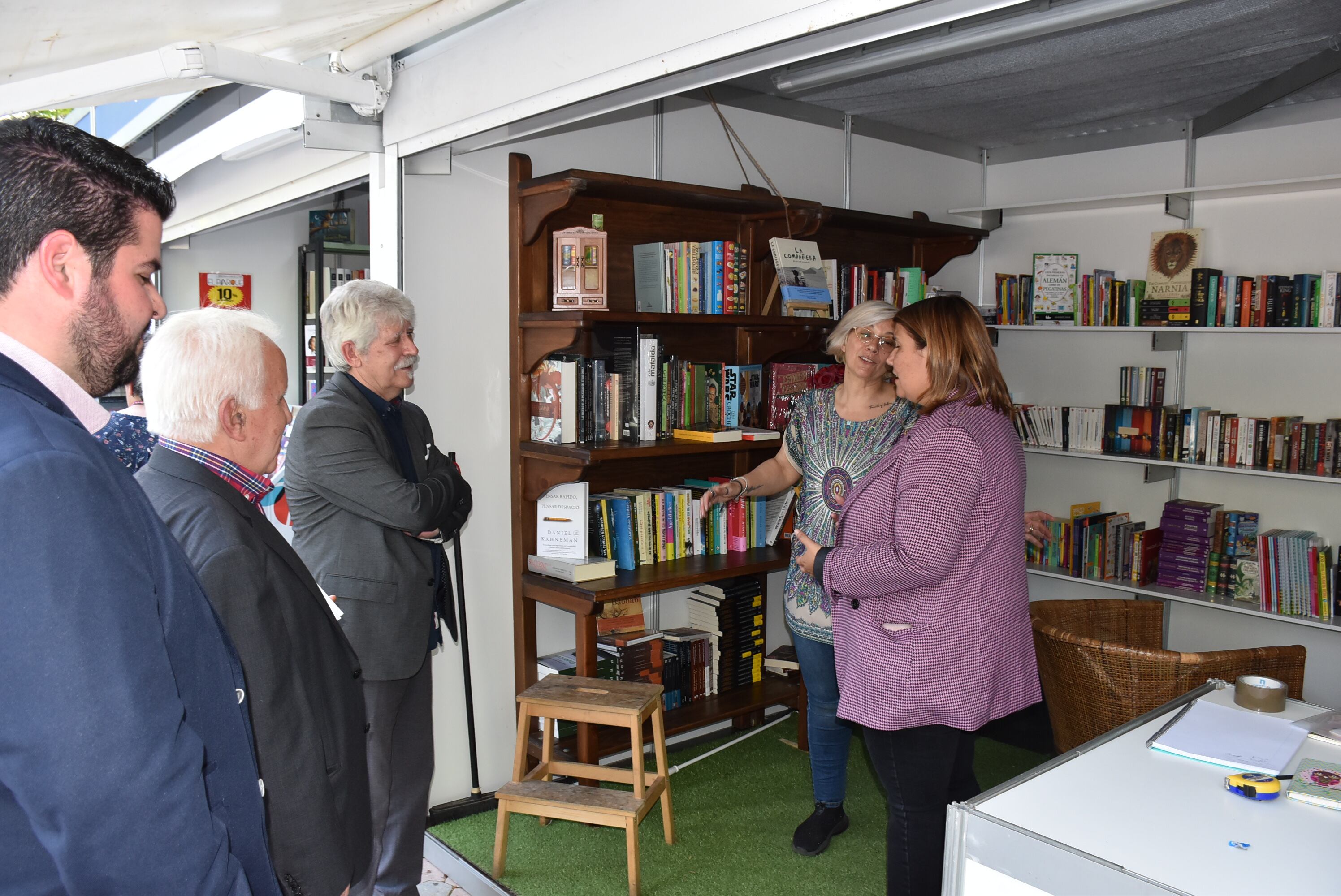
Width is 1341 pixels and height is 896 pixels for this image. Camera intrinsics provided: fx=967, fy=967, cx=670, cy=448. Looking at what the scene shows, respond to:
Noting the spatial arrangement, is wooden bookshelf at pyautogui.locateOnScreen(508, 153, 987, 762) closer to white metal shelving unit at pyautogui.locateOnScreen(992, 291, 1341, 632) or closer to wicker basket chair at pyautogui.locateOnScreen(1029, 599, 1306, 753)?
wicker basket chair at pyautogui.locateOnScreen(1029, 599, 1306, 753)

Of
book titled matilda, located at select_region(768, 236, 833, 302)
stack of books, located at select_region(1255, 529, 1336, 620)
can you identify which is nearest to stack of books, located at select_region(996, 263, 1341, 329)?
stack of books, located at select_region(1255, 529, 1336, 620)

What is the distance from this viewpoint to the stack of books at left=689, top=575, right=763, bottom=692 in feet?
12.6

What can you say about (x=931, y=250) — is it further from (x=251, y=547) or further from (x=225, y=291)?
(x=225, y=291)

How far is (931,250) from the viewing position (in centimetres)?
473

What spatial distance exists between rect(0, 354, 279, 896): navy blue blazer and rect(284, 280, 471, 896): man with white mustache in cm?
141

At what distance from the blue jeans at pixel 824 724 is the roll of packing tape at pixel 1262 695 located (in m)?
1.09

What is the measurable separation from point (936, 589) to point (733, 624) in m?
1.82

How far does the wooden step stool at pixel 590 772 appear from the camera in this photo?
2.79 meters

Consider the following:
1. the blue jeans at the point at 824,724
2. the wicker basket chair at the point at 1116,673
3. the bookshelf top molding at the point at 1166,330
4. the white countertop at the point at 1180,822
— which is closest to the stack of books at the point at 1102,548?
the bookshelf top molding at the point at 1166,330

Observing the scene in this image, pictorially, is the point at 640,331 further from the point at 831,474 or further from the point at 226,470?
the point at 226,470

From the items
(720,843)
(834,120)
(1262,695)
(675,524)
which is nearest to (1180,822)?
(1262,695)

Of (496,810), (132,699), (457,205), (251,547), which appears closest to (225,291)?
(457,205)

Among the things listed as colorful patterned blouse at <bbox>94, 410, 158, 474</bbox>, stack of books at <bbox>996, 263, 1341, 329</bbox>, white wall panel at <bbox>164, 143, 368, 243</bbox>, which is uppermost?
white wall panel at <bbox>164, 143, 368, 243</bbox>

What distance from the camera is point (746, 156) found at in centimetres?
396
